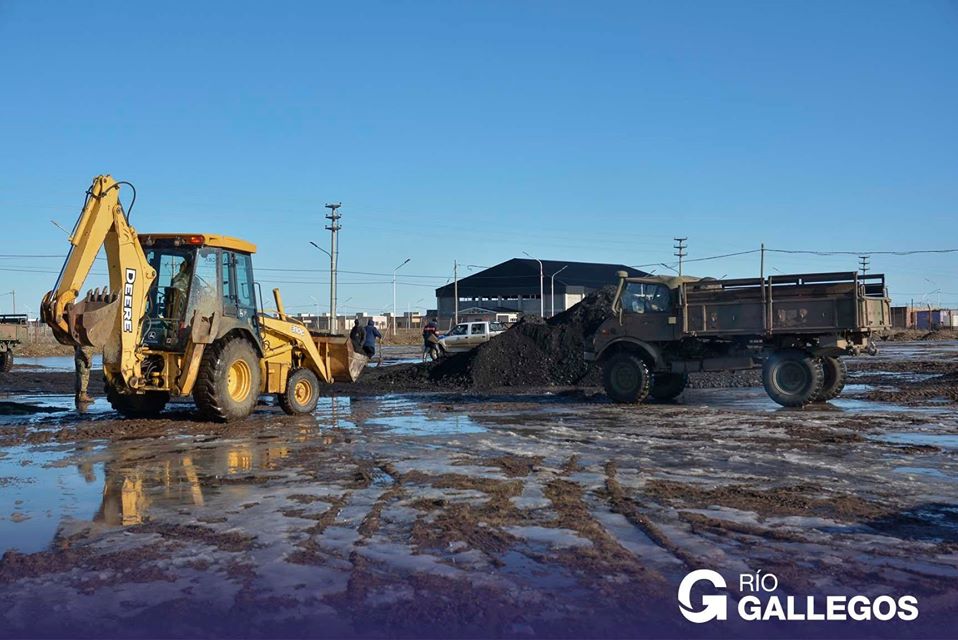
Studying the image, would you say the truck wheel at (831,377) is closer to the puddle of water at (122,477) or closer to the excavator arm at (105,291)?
the puddle of water at (122,477)

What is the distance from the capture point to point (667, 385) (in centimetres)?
1866

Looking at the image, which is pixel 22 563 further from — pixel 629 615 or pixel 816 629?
pixel 816 629

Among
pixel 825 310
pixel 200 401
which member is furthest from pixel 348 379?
pixel 825 310

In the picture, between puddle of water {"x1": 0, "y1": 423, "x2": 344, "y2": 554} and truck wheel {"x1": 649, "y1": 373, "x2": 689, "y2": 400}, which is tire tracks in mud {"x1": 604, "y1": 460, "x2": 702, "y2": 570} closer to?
puddle of water {"x1": 0, "y1": 423, "x2": 344, "y2": 554}

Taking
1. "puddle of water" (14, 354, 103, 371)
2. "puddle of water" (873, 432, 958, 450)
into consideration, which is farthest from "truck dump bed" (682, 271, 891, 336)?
"puddle of water" (14, 354, 103, 371)

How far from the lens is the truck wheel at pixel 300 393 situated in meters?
15.5

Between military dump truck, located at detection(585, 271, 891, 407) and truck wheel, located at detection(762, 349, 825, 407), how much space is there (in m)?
0.02

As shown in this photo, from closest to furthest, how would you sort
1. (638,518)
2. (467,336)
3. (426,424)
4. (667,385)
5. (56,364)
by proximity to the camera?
(638,518), (426,424), (667,385), (56,364), (467,336)

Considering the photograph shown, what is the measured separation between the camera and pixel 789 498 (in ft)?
26.0

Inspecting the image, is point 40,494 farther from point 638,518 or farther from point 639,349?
point 639,349

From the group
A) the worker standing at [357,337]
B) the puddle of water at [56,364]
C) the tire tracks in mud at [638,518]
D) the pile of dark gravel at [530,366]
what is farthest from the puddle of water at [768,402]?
the puddle of water at [56,364]

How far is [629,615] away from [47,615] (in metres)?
3.22

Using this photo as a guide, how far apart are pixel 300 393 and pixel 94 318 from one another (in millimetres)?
4496

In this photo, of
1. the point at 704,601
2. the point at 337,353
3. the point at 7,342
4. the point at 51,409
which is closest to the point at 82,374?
the point at 51,409
